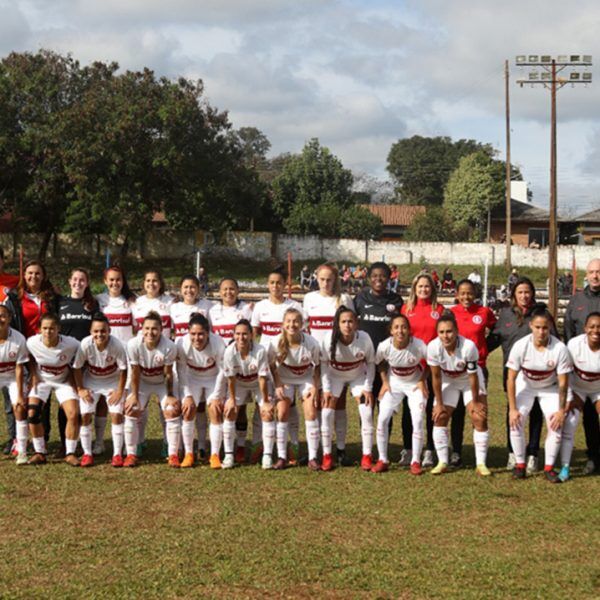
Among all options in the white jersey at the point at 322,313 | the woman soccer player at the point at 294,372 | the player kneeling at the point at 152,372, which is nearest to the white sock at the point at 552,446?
the woman soccer player at the point at 294,372

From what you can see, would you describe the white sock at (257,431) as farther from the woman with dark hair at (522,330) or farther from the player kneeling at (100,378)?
the woman with dark hair at (522,330)

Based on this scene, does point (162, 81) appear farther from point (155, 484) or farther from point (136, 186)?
point (155, 484)

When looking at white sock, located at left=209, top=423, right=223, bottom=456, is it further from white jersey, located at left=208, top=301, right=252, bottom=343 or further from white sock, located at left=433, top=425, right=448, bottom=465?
white sock, located at left=433, top=425, right=448, bottom=465

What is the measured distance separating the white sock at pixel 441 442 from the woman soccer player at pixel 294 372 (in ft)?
3.79

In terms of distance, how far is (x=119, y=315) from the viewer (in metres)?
8.42

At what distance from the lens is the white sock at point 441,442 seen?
24.9 ft

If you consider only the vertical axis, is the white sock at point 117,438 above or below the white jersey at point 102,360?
below

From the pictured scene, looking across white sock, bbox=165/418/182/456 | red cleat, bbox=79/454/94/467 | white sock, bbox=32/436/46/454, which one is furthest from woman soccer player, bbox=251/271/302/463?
white sock, bbox=32/436/46/454

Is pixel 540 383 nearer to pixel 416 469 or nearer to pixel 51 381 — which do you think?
pixel 416 469

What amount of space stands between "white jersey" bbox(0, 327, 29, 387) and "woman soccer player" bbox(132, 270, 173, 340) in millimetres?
1167

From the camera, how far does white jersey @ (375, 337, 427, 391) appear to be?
770 centimetres

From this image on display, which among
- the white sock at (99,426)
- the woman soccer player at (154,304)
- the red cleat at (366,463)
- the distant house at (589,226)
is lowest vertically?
the red cleat at (366,463)

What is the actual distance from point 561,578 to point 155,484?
3628 millimetres

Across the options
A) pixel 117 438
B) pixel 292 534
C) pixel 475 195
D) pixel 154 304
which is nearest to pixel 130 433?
pixel 117 438
